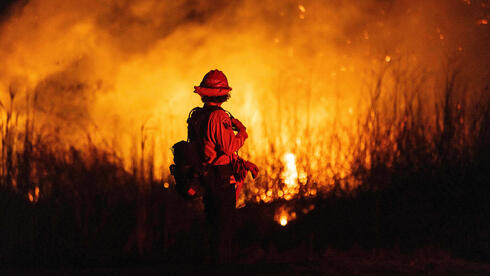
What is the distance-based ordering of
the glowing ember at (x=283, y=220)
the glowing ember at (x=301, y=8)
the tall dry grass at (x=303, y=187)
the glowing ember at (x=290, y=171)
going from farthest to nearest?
the glowing ember at (x=301, y=8) < the glowing ember at (x=290, y=171) < the glowing ember at (x=283, y=220) < the tall dry grass at (x=303, y=187)

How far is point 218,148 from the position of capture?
5.32 metres

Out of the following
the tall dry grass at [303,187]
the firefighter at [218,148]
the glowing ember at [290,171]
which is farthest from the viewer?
the glowing ember at [290,171]

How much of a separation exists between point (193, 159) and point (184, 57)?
408cm

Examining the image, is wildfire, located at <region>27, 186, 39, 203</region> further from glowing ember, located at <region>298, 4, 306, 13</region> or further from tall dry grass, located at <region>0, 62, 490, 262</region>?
glowing ember, located at <region>298, 4, 306, 13</region>

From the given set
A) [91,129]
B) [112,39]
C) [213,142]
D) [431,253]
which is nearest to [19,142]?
[91,129]

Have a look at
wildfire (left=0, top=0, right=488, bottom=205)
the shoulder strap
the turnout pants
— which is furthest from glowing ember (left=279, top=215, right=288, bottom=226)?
the shoulder strap

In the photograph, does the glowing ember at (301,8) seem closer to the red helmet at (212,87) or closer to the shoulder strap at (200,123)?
the red helmet at (212,87)

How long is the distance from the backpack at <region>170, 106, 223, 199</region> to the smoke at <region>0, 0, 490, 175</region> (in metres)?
3.51

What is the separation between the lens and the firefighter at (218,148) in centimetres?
527

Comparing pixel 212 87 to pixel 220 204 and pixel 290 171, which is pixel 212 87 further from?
pixel 290 171

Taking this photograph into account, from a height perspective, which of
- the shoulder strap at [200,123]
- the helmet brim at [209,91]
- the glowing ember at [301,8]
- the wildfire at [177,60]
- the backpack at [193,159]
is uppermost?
the glowing ember at [301,8]

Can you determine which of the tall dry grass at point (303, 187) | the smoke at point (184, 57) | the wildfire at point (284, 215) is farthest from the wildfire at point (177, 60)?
the wildfire at point (284, 215)

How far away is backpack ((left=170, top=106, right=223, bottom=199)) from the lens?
527cm

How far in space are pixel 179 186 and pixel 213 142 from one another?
460mm
